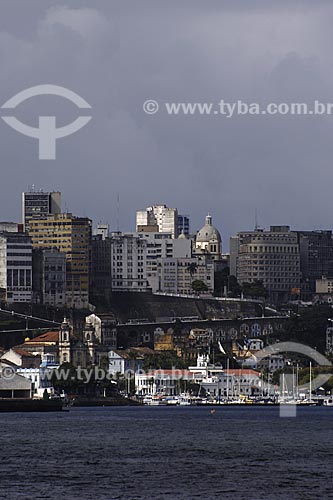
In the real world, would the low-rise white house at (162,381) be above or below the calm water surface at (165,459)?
above

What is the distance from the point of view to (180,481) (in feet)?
244

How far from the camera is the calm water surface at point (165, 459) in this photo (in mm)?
71000

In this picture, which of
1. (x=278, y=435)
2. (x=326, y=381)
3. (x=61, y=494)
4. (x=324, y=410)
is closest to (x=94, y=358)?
(x=326, y=381)

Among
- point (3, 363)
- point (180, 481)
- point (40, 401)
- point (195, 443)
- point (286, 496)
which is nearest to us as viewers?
point (286, 496)

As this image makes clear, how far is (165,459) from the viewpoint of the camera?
84.7 meters

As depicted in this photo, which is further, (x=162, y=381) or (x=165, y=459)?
(x=162, y=381)

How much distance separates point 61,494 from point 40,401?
84261 millimetres

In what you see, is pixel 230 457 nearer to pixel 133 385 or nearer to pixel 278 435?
pixel 278 435

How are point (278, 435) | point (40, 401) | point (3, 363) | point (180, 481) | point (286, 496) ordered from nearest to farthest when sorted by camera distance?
point (286, 496), point (180, 481), point (278, 435), point (40, 401), point (3, 363)

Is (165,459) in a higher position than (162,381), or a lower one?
lower

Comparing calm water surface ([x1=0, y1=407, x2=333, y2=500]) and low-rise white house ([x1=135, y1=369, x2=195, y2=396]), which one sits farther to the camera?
low-rise white house ([x1=135, y1=369, x2=195, y2=396])

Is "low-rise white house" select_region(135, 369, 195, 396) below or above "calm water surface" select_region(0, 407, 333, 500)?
above

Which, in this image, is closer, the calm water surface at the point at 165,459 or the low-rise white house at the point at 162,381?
the calm water surface at the point at 165,459

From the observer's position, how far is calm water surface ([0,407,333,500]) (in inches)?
2795
